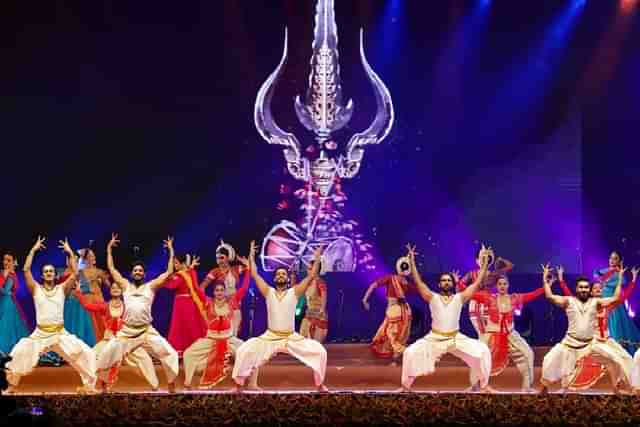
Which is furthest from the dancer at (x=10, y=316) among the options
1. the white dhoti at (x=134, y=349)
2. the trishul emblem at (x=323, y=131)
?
the trishul emblem at (x=323, y=131)

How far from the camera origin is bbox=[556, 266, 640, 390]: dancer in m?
8.75

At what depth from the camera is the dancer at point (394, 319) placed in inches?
439

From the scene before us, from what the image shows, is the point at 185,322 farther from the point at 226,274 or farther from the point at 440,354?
the point at 440,354

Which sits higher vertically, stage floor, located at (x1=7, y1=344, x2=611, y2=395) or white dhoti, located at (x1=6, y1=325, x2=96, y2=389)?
white dhoti, located at (x1=6, y1=325, x2=96, y2=389)

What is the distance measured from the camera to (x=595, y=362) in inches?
366

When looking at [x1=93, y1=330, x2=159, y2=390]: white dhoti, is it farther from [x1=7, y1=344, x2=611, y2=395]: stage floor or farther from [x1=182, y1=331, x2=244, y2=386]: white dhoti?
[x1=182, y1=331, x2=244, y2=386]: white dhoti

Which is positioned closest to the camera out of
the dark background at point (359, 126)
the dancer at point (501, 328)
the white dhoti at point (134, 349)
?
the white dhoti at point (134, 349)

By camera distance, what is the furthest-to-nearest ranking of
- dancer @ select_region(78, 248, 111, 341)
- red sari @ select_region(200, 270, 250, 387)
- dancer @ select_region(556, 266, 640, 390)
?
dancer @ select_region(78, 248, 111, 341) < red sari @ select_region(200, 270, 250, 387) < dancer @ select_region(556, 266, 640, 390)

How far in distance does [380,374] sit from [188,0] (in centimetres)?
552

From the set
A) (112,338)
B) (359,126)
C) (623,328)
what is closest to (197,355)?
(112,338)

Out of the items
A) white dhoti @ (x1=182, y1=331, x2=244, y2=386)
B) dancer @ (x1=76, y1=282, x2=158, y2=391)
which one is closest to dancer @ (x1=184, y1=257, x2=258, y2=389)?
white dhoti @ (x1=182, y1=331, x2=244, y2=386)

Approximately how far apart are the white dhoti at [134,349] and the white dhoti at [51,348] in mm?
120

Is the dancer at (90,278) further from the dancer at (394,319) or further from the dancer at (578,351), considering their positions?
the dancer at (578,351)

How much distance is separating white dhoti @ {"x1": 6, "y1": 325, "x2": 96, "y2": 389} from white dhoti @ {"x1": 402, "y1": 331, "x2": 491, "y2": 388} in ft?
9.26
